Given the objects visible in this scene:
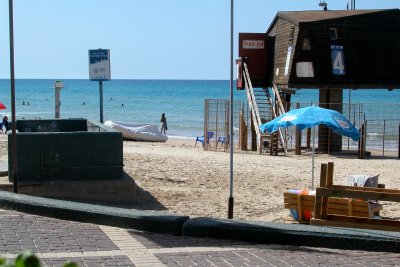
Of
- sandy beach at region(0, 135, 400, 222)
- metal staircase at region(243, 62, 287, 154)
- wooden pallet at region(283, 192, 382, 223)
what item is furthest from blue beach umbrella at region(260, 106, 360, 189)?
metal staircase at region(243, 62, 287, 154)

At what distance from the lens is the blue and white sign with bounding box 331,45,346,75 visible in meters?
28.2

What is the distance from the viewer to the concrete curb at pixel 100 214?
8.33m

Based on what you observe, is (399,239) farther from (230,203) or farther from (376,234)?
(230,203)

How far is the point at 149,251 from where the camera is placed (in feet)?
24.3

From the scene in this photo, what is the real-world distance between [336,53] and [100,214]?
830 inches

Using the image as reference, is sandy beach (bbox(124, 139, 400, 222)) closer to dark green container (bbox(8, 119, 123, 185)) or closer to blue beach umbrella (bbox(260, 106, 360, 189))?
dark green container (bbox(8, 119, 123, 185))

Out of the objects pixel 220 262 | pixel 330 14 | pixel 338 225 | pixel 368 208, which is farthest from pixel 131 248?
pixel 330 14

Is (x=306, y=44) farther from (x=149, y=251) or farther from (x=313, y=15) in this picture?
(x=149, y=251)

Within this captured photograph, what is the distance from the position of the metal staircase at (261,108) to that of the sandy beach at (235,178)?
116 cm

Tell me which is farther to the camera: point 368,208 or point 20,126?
point 20,126

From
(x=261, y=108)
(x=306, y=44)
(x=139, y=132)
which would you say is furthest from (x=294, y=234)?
(x=139, y=132)

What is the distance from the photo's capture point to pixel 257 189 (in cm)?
1689

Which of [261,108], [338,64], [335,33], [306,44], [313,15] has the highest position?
[313,15]

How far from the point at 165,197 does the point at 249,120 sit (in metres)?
17.0
